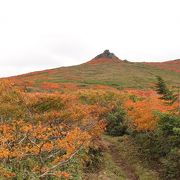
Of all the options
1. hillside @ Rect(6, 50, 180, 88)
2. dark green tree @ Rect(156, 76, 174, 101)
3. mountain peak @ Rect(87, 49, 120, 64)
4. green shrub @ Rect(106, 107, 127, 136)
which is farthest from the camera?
mountain peak @ Rect(87, 49, 120, 64)

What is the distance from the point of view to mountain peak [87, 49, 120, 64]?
3771 inches

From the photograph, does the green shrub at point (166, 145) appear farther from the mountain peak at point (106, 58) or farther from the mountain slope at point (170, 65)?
the mountain peak at point (106, 58)

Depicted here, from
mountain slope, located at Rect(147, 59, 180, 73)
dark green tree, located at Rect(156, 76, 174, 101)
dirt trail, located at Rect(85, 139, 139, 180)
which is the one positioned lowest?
dirt trail, located at Rect(85, 139, 139, 180)

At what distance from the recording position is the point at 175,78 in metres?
74.4

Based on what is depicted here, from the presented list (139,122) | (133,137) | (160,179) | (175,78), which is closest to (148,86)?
(175,78)

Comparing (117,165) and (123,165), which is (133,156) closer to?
(123,165)

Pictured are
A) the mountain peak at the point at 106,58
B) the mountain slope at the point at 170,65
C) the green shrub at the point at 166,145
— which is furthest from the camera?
the mountain peak at the point at 106,58

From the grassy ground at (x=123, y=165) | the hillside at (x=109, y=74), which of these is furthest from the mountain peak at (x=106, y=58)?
the grassy ground at (x=123, y=165)

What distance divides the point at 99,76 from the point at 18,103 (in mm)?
54537

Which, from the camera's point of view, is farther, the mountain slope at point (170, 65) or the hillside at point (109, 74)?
the mountain slope at point (170, 65)

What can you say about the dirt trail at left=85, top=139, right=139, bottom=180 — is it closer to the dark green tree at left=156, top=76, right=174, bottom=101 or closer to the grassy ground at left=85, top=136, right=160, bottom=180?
the grassy ground at left=85, top=136, right=160, bottom=180

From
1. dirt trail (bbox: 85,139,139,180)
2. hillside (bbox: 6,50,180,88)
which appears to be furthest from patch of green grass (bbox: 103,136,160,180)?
hillside (bbox: 6,50,180,88)

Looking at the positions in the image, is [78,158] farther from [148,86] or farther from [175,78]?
[175,78]

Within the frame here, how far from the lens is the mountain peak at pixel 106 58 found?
3771 inches
